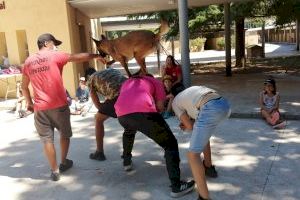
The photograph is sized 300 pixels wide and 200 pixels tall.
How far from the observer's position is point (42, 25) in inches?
405

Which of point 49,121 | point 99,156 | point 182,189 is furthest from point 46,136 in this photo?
point 182,189

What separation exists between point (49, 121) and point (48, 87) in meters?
0.43

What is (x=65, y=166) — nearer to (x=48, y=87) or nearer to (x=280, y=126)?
(x=48, y=87)

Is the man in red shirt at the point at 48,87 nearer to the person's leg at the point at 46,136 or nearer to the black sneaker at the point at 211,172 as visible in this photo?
the person's leg at the point at 46,136

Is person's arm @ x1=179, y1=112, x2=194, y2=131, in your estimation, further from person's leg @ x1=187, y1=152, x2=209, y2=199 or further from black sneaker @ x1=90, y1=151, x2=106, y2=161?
black sneaker @ x1=90, y1=151, x2=106, y2=161

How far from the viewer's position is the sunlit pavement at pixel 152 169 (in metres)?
4.38

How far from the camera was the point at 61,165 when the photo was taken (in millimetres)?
5238

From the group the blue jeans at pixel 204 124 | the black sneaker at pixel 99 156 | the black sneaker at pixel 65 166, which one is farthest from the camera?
the black sneaker at pixel 99 156

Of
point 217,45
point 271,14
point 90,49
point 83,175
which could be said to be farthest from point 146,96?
point 217,45

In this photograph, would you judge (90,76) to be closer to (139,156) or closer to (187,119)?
(139,156)

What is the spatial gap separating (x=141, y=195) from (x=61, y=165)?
4.52 feet

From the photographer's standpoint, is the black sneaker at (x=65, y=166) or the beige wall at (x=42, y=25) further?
the beige wall at (x=42, y=25)

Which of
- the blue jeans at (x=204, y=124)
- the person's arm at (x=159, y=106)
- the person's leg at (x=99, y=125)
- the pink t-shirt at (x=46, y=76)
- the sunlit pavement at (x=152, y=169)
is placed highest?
the pink t-shirt at (x=46, y=76)

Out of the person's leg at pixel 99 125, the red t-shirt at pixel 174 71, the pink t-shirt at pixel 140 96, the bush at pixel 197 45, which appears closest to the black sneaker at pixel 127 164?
the person's leg at pixel 99 125
